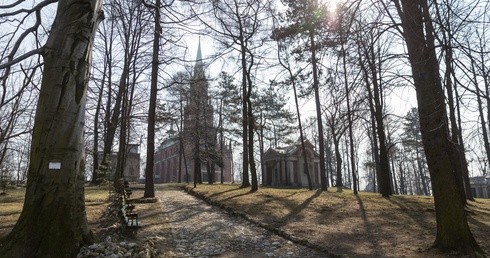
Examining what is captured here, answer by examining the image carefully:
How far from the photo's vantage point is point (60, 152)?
4125 millimetres

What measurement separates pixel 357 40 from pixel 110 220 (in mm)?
7176

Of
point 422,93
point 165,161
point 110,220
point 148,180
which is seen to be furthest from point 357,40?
point 165,161

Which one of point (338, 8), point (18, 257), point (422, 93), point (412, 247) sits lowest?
point (412, 247)

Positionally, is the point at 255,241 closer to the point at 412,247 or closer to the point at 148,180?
the point at 412,247

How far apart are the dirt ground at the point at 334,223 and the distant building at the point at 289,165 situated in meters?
23.1

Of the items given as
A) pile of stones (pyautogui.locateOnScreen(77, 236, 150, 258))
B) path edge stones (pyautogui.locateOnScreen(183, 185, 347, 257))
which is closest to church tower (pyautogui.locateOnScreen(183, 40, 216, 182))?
path edge stones (pyautogui.locateOnScreen(183, 185, 347, 257))

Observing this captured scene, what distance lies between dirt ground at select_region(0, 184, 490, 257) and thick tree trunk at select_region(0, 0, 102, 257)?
1.93 metres

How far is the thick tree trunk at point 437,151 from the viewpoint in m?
5.81

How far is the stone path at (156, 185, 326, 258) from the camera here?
244 inches

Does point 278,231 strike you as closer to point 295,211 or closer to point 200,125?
point 295,211

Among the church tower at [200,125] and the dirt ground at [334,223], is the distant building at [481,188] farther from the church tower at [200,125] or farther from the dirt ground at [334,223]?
the dirt ground at [334,223]

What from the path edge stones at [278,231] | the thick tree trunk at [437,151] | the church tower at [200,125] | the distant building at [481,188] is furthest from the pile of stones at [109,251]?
the distant building at [481,188]

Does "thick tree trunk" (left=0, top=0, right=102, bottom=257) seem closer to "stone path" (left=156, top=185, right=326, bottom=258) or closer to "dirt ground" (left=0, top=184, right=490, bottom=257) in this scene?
"dirt ground" (left=0, top=184, right=490, bottom=257)

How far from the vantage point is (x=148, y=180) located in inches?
579
